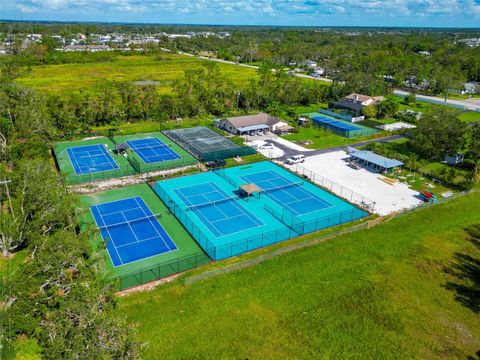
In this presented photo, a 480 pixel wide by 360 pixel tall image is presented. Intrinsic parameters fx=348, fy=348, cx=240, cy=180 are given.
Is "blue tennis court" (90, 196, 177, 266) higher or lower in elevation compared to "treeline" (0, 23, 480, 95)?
lower

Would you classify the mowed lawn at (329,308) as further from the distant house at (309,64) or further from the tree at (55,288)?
the distant house at (309,64)

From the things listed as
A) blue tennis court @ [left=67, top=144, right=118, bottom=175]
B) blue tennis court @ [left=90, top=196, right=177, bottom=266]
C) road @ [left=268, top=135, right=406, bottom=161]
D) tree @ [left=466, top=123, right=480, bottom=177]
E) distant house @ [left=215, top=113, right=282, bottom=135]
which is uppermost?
tree @ [left=466, top=123, right=480, bottom=177]

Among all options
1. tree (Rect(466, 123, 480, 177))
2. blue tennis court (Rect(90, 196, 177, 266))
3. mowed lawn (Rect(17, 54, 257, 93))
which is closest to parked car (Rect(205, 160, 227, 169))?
blue tennis court (Rect(90, 196, 177, 266))

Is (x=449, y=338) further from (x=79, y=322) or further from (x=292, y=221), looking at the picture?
(x=79, y=322)

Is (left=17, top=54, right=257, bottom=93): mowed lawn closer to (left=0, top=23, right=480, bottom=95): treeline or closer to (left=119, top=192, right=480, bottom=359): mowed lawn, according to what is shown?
(left=0, top=23, right=480, bottom=95): treeline

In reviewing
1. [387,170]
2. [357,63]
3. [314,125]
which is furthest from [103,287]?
[357,63]

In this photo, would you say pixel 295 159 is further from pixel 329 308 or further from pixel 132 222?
pixel 329 308
